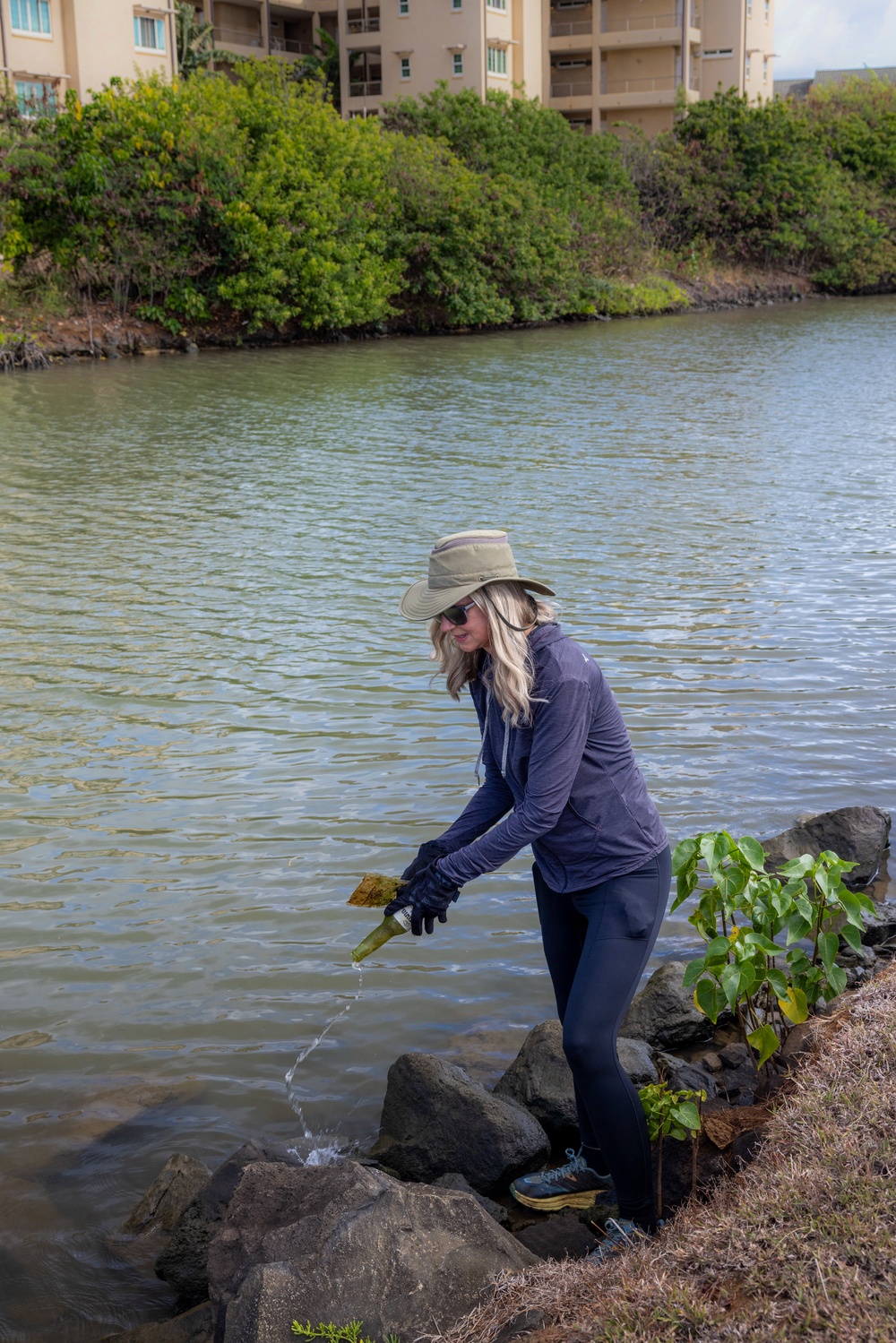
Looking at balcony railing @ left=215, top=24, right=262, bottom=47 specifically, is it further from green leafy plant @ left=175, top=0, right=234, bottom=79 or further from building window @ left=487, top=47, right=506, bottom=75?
building window @ left=487, top=47, right=506, bottom=75

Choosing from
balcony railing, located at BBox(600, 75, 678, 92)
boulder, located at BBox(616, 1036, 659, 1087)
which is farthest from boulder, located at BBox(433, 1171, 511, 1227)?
balcony railing, located at BBox(600, 75, 678, 92)

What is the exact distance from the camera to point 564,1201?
4480 mm

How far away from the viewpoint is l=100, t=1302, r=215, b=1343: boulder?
3963 mm

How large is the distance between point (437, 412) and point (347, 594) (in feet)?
43.0

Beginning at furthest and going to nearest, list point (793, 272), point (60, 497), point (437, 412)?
point (793, 272) < point (437, 412) < point (60, 497)

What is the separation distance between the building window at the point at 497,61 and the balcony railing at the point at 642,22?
9974 millimetres

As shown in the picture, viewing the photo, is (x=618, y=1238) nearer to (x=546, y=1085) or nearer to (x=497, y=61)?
(x=546, y=1085)

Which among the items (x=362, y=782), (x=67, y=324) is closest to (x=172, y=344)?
(x=67, y=324)

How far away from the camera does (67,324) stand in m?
36.3

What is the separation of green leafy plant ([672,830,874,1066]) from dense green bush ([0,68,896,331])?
118ft

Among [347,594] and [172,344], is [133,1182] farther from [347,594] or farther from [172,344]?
[172,344]

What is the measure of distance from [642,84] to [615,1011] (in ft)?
243

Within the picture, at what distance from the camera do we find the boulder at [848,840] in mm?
6750

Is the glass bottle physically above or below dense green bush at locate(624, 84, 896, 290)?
below
